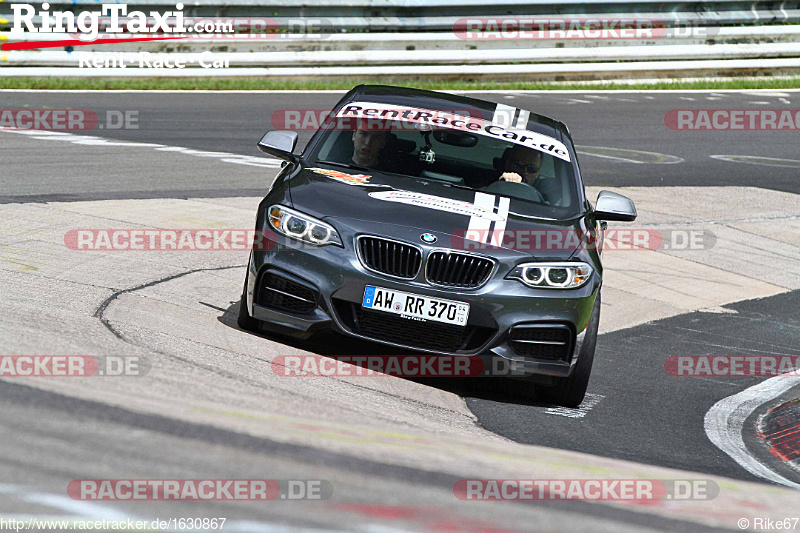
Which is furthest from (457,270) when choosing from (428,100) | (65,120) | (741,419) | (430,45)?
(430,45)

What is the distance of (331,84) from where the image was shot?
2109 centimetres

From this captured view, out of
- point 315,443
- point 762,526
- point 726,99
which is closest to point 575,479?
point 762,526

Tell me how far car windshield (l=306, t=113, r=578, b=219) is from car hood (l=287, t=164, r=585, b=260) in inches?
8.1

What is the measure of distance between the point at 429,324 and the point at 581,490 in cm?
238

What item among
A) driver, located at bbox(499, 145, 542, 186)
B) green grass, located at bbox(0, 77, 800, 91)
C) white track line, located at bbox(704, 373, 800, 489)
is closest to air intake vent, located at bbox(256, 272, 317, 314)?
driver, located at bbox(499, 145, 542, 186)

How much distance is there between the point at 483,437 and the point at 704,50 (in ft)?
67.5

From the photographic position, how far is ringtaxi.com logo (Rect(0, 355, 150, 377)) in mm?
4352

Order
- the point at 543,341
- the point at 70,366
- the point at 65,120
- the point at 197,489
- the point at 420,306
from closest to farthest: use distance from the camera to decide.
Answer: the point at 197,489
the point at 70,366
the point at 420,306
the point at 543,341
the point at 65,120

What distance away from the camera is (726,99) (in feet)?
75.3

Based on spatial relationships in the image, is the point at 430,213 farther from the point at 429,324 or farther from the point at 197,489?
the point at 197,489

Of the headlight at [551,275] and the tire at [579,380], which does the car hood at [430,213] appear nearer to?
the headlight at [551,275]

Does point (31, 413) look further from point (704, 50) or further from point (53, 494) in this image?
point (704, 50)

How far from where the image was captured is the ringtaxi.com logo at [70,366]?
435cm

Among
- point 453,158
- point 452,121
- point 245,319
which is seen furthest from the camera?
point 452,121
